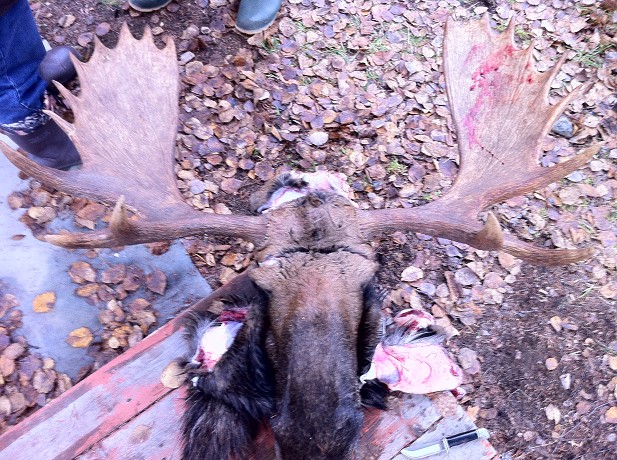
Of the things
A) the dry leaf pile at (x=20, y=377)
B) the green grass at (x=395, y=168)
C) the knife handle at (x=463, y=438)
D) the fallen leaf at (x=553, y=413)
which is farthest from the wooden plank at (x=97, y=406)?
the fallen leaf at (x=553, y=413)

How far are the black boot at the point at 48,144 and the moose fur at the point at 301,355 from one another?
181cm

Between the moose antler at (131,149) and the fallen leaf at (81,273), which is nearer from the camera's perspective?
the moose antler at (131,149)

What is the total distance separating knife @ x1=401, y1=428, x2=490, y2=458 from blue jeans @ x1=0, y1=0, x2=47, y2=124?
2.94 meters

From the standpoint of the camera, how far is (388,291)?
3793 millimetres

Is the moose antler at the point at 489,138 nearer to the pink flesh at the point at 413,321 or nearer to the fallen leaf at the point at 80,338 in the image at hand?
the pink flesh at the point at 413,321

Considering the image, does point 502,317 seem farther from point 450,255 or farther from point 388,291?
point 388,291

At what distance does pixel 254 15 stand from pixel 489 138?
2.53 m

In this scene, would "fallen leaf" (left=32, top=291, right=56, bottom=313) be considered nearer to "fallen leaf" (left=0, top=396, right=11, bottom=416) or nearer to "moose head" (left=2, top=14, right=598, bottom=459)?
"fallen leaf" (left=0, top=396, right=11, bottom=416)

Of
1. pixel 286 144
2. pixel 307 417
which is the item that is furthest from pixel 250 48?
pixel 307 417

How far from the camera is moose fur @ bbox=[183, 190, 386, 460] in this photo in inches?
79.5

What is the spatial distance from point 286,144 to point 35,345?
223 centimetres

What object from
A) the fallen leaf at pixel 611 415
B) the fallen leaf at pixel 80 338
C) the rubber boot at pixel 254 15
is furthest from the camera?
the rubber boot at pixel 254 15

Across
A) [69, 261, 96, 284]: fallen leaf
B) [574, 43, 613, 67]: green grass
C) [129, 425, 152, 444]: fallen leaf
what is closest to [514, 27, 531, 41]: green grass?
[574, 43, 613, 67]: green grass

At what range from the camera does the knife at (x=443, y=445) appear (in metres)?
2.79
